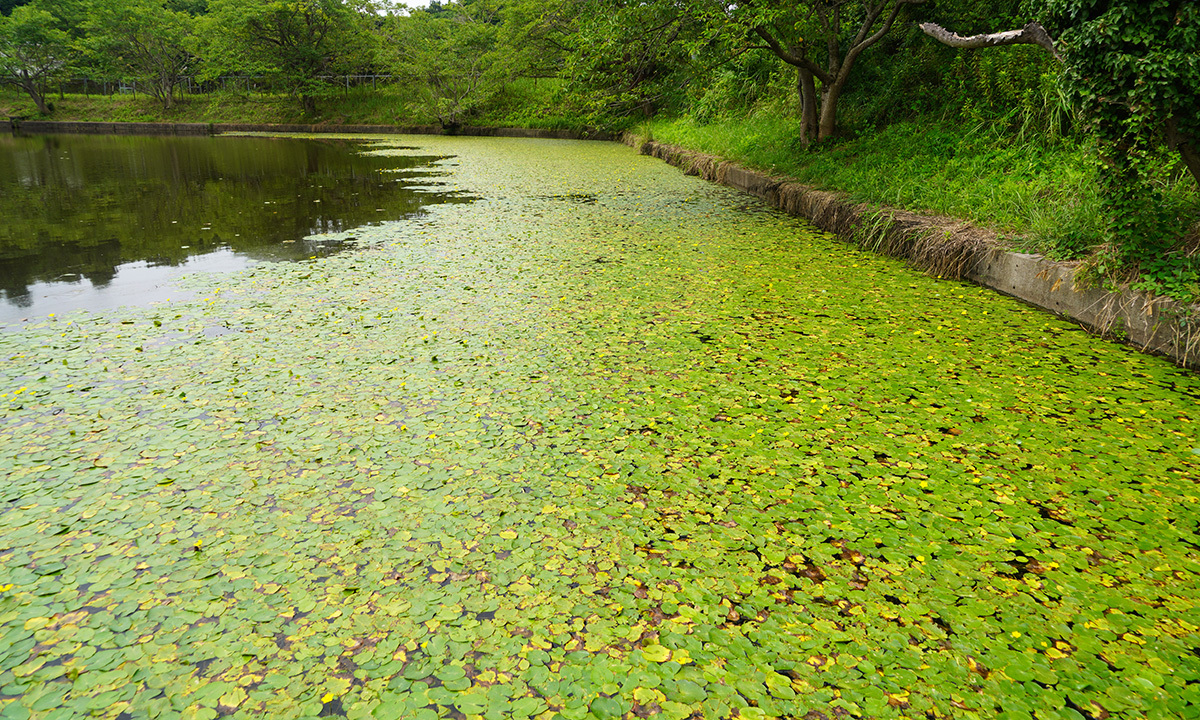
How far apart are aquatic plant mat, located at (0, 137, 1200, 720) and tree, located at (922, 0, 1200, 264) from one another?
66 centimetres

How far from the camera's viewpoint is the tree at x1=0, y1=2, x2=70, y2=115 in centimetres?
2350

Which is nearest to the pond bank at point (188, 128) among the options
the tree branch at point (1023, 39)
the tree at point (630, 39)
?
the tree at point (630, 39)

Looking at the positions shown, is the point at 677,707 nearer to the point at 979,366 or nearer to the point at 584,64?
the point at 979,366

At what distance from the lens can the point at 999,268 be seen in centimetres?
389

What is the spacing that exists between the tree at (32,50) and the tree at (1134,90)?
106 ft

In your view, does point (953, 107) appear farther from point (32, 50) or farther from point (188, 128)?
point (32, 50)

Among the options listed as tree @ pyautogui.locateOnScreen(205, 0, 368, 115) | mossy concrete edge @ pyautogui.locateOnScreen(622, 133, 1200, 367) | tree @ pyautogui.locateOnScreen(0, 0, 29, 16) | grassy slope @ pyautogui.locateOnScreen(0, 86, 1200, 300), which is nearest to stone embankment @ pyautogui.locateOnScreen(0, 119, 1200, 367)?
mossy concrete edge @ pyautogui.locateOnScreen(622, 133, 1200, 367)

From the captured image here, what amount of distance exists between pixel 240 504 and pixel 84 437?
0.81 meters

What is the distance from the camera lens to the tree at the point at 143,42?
2392 cm

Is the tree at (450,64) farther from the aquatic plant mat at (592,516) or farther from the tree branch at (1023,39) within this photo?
the aquatic plant mat at (592,516)

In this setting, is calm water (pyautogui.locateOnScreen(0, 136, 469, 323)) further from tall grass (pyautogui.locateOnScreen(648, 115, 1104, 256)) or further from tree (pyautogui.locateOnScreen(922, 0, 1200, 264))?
tree (pyautogui.locateOnScreen(922, 0, 1200, 264))

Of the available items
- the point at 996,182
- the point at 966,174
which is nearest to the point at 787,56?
the point at 966,174

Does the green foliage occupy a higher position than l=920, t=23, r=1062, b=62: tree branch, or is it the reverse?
l=920, t=23, r=1062, b=62: tree branch

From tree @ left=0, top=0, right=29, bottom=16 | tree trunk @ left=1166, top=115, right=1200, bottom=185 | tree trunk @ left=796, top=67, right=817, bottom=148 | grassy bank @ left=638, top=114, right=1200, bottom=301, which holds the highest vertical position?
tree @ left=0, top=0, right=29, bottom=16
